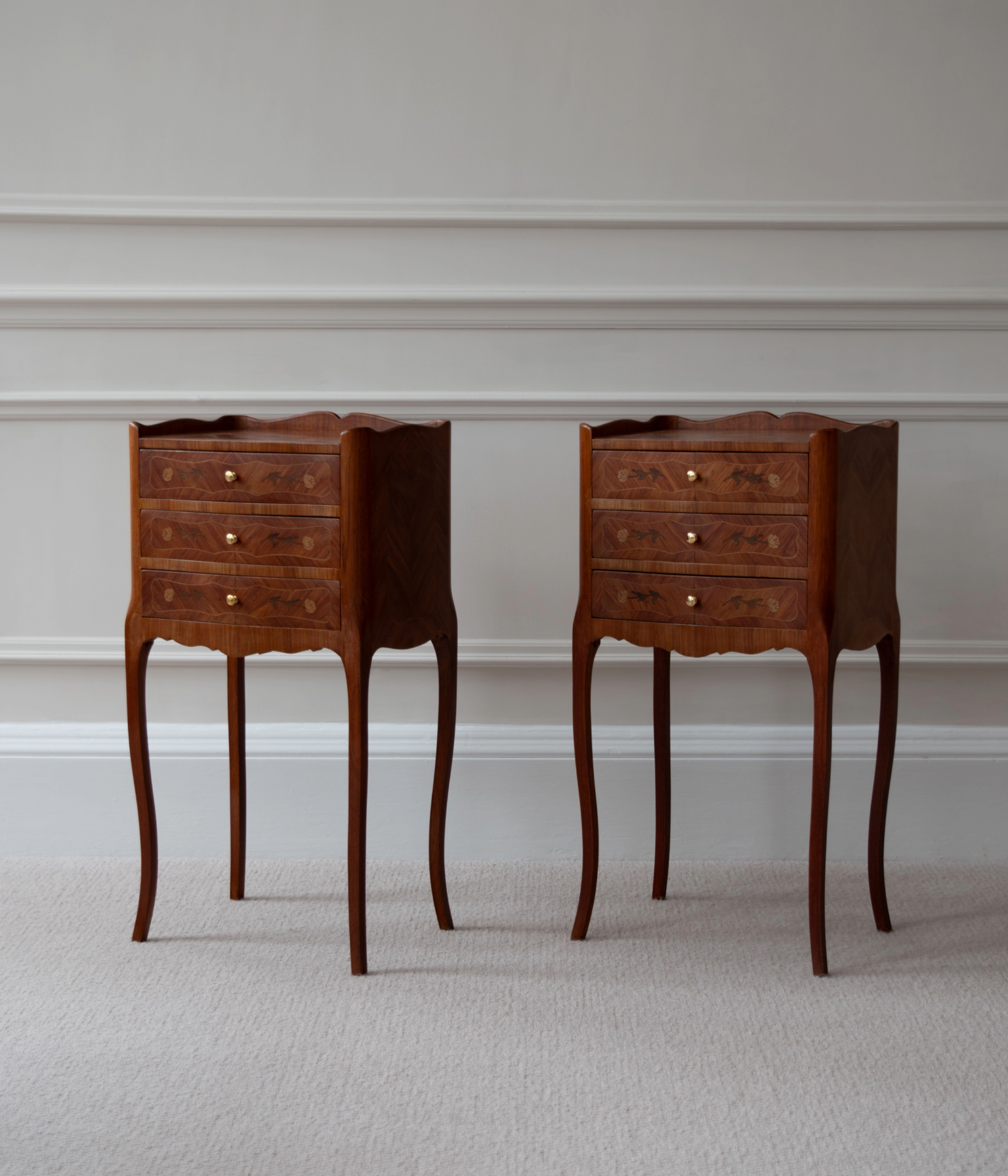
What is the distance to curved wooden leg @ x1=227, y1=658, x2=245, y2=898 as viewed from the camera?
2084 mm

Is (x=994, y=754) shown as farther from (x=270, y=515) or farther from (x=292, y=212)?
(x=292, y=212)

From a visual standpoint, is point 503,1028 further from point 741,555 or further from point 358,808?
point 741,555

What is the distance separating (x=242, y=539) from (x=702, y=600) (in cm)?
76

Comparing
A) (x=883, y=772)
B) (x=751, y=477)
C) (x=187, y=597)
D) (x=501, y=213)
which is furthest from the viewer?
(x=501, y=213)

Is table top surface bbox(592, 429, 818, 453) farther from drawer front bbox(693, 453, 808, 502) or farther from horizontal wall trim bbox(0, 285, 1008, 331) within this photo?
horizontal wall trim bbox(0, 285, 1008, 331)

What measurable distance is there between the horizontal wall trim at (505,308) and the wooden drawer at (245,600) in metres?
0.70

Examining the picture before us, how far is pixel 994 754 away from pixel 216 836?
166 centimetres

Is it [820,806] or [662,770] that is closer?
[820,806]

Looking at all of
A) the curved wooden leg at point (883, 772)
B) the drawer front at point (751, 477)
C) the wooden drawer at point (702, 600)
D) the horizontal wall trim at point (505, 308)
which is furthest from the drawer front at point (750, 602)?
the horizontal wall trim at point (505, 308)

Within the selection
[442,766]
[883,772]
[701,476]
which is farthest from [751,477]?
[442,766]

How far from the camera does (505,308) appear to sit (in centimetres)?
224

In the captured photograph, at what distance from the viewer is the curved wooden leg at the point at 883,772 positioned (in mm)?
1943

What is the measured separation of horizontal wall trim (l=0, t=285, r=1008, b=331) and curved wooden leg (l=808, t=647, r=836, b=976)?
86 cm

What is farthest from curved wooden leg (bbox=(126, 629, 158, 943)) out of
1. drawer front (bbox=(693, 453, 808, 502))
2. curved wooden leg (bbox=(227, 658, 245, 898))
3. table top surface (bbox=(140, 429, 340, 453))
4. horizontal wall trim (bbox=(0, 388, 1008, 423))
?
drawer front (bbox=(693, 453, 808, 502))
